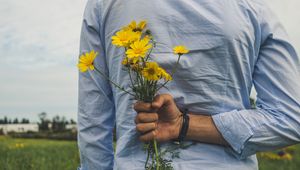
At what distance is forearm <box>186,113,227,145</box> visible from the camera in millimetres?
1713

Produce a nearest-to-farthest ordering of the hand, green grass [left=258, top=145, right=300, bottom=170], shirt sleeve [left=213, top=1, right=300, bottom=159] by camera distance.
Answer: the hand → shirt sleeve [left=213, top=1, right=300, bottom=159] → green grass [left=258, top=145, right=300, bottom=170]

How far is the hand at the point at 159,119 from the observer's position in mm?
1573

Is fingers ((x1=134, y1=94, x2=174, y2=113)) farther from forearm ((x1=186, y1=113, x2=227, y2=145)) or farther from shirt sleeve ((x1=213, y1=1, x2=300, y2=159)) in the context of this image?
shirt sleeve ((x1=213, y1=1, x2=300, y2=159))

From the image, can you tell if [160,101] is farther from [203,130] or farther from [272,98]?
[272,98]

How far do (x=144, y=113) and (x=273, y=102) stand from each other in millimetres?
579

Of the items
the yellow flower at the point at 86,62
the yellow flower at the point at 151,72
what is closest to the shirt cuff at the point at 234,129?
the yellow flower at the point at 151,72

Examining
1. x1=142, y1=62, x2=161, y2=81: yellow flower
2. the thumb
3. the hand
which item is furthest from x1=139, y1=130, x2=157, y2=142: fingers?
x1=142, y1=62, x2=161, y2=81: yellow flower

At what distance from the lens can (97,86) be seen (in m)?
2.12

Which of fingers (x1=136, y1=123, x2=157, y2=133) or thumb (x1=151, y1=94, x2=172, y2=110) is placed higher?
thumb (x1=151, y1=94, x2=172, y2=110)

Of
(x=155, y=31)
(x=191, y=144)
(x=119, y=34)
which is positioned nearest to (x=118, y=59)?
(x=155, y=31)

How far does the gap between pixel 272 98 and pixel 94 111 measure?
784mm

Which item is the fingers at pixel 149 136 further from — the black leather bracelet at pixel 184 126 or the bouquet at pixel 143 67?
the black leather bracelet at pixel 184 126

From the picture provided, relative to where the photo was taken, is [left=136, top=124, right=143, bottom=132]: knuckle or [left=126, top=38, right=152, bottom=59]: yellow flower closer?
[left=126, top=38, right=152, bottom=59]: yellow flower

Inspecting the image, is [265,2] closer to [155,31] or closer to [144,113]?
[155,31]
